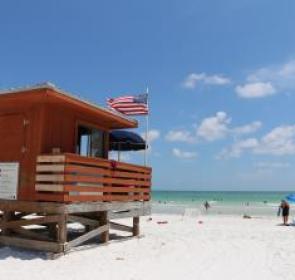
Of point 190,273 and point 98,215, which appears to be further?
point 98,215

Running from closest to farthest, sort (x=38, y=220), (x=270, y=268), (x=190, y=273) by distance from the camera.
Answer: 1. (x=190, y=273)
2. (x=270, y=268)
3. (x=38, y=220)

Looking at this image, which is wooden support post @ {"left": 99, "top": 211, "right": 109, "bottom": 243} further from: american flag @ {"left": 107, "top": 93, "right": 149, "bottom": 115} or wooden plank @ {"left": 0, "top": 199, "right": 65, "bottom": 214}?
american flag @ {"left": 107, "top": 93, "right": 149, "bottom": 115}

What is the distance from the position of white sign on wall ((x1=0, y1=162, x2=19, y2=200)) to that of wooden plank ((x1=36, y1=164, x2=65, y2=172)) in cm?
105

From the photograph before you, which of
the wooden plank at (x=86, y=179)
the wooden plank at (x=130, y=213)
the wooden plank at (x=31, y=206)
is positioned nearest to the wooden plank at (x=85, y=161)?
the wooden plank at (x=86, y=179)

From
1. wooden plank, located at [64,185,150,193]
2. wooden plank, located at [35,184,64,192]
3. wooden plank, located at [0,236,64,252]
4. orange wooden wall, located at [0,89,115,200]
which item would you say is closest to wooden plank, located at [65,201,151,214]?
wooden plank, located at [64,185,150,193]

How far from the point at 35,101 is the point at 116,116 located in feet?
9.85

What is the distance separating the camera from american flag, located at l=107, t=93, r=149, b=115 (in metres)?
17.1

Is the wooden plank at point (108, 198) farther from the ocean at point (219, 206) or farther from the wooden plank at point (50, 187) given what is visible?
the ocean at point (219, 206)

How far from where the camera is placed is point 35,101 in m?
12.5

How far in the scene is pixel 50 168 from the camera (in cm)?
1198

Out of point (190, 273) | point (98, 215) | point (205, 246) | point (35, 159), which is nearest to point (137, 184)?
point (98, 215)

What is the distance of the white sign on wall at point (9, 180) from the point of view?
12875 mm

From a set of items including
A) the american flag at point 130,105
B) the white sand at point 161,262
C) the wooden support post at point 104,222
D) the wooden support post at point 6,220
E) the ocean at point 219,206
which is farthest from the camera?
the ocean at point 219,206

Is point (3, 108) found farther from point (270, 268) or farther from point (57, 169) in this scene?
point (270, 268)
